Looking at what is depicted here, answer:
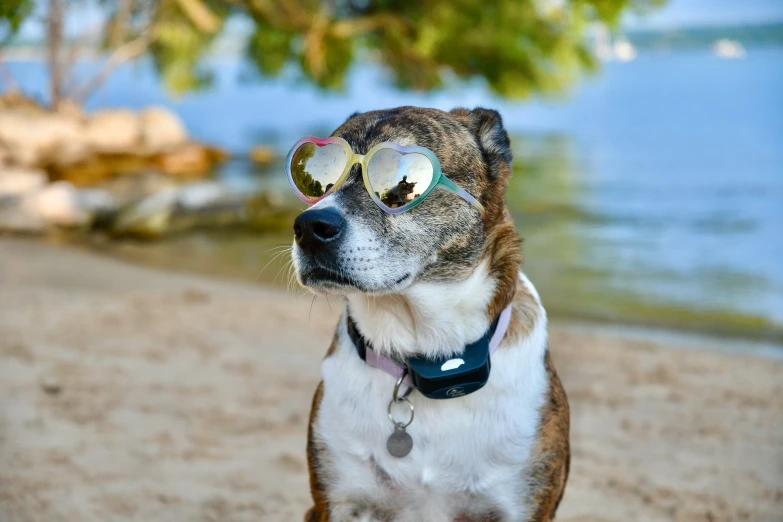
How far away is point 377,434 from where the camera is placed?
8.66 ft

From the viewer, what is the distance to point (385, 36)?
1919 cm

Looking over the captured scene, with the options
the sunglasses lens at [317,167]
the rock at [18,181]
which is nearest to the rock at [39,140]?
the rock at [18,181]

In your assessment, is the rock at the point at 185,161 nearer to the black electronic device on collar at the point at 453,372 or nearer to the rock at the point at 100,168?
the rock at the point at 100,168

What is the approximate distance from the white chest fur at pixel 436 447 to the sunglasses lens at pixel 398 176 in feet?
1.79

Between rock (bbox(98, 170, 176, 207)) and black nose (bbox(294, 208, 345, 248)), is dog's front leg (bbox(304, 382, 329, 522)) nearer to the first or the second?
black nose (bbox(294, 208, 345, 248))

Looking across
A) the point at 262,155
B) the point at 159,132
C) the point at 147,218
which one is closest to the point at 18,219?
the point at 147,218

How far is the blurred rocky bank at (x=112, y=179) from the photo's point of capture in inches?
422

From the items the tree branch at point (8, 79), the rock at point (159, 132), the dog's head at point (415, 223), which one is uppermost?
the dog's head at point (415, 223)

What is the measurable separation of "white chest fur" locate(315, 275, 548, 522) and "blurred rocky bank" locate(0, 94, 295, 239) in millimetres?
8369

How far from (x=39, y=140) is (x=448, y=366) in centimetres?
1599

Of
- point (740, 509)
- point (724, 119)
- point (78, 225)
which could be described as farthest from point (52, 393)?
point (724, 119)

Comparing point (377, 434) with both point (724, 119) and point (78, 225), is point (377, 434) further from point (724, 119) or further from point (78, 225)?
point (724, 119)

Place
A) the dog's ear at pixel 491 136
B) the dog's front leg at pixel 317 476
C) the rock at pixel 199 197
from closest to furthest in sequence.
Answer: the dog's front leg at pixel 317 476
the dog's ear at pixel 491 136
the rock at pixel 199 197

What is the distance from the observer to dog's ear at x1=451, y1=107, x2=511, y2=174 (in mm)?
2889
